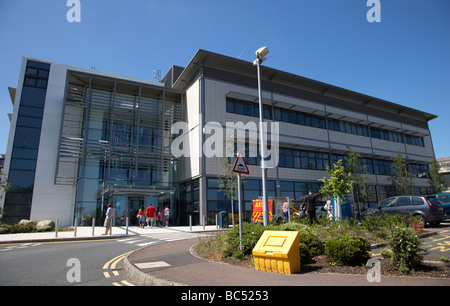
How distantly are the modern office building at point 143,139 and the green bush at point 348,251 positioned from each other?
15342 mm

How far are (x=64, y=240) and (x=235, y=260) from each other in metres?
10.7

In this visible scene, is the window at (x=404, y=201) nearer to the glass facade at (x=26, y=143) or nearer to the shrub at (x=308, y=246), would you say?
the shrub at (x=308, y=246)

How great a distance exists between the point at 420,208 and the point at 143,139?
2347cm

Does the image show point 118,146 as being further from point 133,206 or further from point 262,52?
point 262,52

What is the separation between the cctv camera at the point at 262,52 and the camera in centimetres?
1037

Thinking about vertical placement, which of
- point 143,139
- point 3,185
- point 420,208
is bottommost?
point 420,208

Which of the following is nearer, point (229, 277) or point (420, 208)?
point (229, 277)

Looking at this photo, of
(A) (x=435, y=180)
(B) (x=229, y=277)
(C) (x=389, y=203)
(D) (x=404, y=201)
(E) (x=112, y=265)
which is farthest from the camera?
(A) (x=435, y=180)

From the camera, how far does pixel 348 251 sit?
5.91 m

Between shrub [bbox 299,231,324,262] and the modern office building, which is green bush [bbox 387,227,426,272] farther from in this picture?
the modern office building

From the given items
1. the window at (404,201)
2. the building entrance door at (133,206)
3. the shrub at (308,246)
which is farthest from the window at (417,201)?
the building entrance door at (133,206)

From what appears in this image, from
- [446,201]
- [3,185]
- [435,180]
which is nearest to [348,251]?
[446,201]

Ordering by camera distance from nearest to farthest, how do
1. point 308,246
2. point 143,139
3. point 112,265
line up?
point 308,246 < point 112,265 < point 143,139
